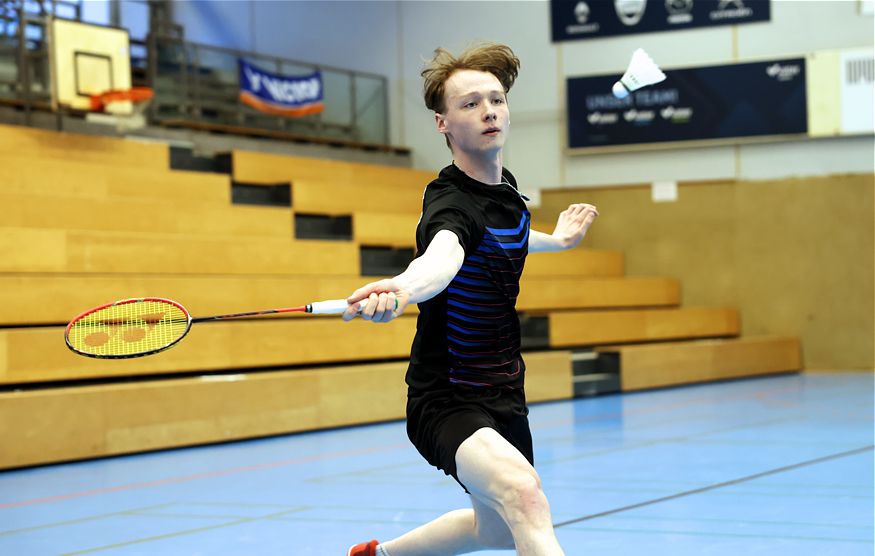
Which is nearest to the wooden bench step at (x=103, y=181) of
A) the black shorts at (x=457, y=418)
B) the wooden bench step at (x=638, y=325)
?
the wooden bench step at (x=638, y=325)

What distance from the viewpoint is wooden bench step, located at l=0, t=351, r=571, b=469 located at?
5922 millimetres

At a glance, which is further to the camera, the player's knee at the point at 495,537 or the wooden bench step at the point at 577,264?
the wooden bench step at the point at 577,264

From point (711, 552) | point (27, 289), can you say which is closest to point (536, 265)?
point (27, 289)

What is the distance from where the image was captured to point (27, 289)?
20.6 ft

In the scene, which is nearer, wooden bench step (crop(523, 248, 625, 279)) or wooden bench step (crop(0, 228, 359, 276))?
wooden bench step (crop(0, 228, 359, 276))

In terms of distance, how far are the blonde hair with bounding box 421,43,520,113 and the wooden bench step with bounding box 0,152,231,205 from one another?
17.0ft

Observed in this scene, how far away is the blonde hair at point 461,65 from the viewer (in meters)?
2.85

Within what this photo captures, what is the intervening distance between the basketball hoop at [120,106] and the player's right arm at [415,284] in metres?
6.95

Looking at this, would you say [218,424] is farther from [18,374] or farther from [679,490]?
[679,490]

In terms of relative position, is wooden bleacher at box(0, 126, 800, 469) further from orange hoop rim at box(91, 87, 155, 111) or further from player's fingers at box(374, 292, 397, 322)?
player's fingers at box(374, 292, 397, 322)

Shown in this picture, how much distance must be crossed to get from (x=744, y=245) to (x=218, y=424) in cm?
697

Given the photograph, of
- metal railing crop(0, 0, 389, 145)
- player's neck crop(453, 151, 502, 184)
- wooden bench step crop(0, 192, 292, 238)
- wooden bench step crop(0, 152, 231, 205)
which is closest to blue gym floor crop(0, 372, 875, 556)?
player's neck crop(453, 151, 502, 184)

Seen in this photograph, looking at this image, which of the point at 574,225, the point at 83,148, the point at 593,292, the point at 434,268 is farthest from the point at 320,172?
the point at 434,268

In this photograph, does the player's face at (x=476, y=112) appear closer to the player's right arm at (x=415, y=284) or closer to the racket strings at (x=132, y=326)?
the player's right arm at (x=415, y=284)
